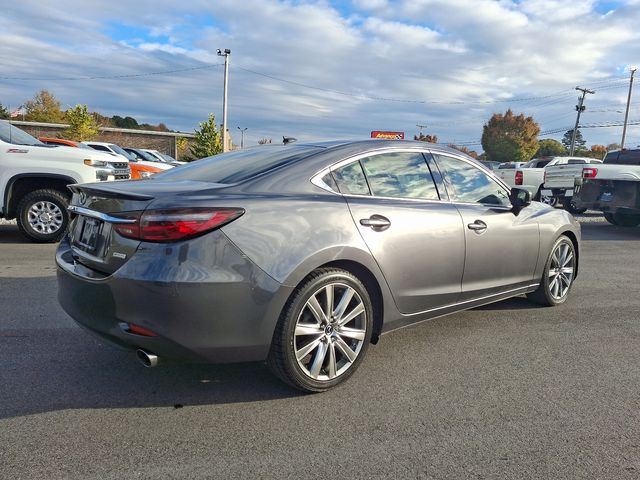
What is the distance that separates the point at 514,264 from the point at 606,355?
1026 mm

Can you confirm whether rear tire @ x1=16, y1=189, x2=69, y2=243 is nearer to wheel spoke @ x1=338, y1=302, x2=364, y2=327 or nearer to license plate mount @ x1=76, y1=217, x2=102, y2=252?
license plate mount @ x1=76, y1=217, x2=102, y2=252

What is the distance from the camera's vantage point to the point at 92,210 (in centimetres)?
323

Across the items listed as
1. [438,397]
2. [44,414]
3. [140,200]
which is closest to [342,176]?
[140,200]

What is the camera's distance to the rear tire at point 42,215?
8.20 meters

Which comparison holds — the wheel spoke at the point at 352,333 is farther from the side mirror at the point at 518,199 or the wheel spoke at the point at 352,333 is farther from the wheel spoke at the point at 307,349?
the side mirror at the point at 518,199

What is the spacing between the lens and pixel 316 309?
3.26 meters

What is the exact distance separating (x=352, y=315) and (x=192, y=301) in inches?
43.2

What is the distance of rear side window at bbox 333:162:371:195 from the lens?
3.57m

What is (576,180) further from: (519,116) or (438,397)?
(519,116)

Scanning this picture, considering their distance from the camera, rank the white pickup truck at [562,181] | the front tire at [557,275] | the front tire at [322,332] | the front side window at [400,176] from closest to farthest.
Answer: the front tire at [322,332], the front side window at [400,176], the front tire at [557,275], the white pickup truck at [562,181]

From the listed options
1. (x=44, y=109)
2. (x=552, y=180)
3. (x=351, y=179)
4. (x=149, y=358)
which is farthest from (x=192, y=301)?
(x=44, y=109)

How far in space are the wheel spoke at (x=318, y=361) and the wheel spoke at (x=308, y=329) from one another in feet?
0.32

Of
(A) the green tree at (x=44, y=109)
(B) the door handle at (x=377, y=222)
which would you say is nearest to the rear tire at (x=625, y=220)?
(B) the door handle at (x=377, y=222)

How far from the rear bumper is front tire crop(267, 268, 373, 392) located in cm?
11
